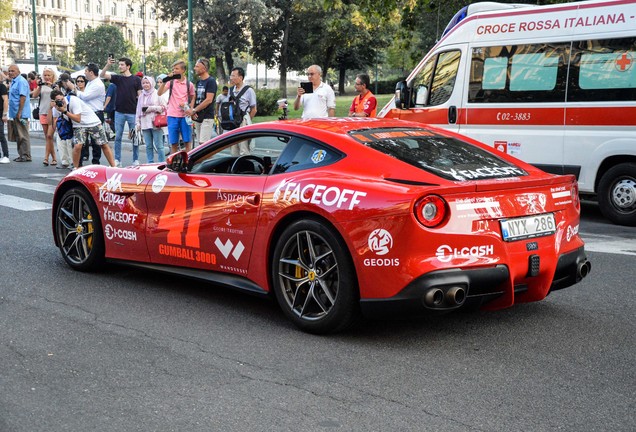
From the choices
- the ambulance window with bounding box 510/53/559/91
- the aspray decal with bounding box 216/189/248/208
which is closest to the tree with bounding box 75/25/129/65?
the ambulance window with bounding box 510/53/559/91

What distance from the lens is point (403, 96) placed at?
1191 centimetres

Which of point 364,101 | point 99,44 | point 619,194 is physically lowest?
point 619,194

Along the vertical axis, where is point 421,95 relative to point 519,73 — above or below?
below

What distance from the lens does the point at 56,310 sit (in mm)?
5715

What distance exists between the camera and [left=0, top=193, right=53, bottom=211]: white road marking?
35.0ft

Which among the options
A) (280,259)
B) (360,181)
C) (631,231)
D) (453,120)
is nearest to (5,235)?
(280,259)

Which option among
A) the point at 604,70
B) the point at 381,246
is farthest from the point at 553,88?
the point at 381,246

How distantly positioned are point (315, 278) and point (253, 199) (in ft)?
2.41

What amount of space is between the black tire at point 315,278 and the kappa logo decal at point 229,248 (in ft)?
1.02

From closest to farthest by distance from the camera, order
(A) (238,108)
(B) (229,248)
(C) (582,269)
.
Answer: (C) (582,269) < (B) (229,248) < (A) (238,108)

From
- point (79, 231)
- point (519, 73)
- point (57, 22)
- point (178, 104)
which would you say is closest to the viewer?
point (79, 231)

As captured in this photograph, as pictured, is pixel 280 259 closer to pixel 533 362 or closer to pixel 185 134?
pixel 533 362

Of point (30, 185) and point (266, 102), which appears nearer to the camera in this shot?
point (30, 185)

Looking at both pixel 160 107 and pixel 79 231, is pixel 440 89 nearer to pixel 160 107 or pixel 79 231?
pixel 160 107
